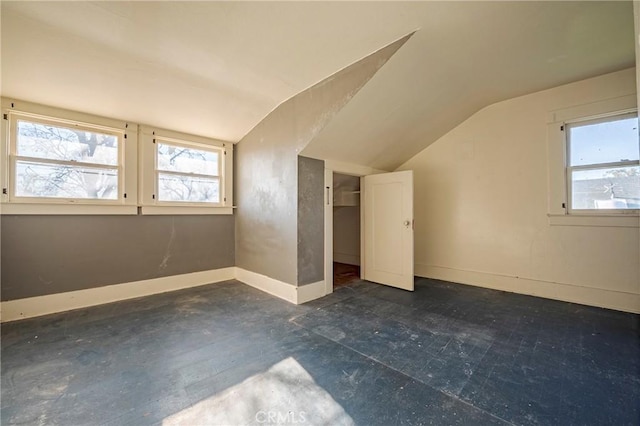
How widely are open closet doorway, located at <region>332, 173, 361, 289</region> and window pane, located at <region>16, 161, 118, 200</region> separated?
342 cm

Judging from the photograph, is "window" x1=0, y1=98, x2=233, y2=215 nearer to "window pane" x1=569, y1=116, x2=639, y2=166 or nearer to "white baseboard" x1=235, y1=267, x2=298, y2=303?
"white baseboard" x1=235, y1=267, x2=298, y2=303

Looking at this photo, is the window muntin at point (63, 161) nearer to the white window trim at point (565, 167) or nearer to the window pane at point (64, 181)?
the window pane at point (64, 181)

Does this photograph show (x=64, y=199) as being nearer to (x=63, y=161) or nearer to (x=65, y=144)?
(x=63, y=161)

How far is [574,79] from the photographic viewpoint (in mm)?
3064

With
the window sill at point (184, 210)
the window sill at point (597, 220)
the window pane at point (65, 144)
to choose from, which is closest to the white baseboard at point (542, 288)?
the window sill at point (597, 220)

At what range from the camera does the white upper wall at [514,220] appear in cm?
294

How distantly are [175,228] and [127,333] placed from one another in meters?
1.73

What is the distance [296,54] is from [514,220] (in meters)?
3.69

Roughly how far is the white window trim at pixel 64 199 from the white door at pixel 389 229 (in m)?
3.48

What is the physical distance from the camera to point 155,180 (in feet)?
11.8

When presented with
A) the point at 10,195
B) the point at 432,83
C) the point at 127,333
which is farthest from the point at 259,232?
the point at 432,83

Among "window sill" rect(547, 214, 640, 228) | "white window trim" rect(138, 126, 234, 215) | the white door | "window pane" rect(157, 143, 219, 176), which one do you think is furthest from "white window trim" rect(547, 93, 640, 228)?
"window pane" rect(157, 143, 219, 176)

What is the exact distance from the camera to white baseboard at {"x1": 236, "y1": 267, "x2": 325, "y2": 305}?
3.18 m

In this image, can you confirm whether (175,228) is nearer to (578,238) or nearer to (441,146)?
(441,146)
